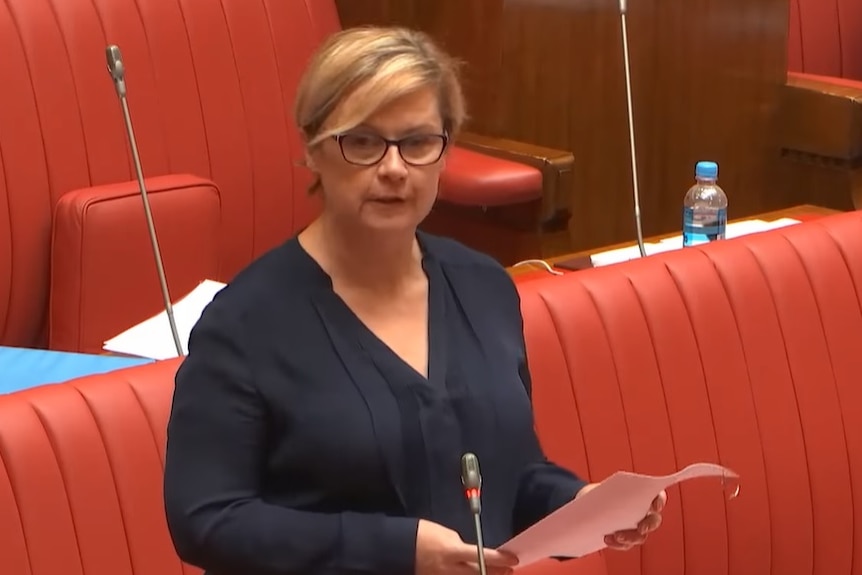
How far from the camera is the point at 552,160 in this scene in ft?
8.01

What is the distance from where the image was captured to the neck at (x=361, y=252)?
1.20m

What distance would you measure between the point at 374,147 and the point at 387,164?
2cm

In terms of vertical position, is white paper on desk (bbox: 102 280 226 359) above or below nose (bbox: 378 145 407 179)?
below

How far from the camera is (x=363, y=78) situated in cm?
114

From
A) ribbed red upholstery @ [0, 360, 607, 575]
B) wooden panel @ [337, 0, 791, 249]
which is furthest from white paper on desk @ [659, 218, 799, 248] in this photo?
ribbed red upholstery @ [0, 360, 607, 575]

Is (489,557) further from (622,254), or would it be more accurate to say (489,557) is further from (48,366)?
(622,254)

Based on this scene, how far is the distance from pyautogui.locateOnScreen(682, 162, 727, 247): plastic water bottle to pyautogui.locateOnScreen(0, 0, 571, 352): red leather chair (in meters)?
0.25

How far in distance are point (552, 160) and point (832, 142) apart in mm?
724

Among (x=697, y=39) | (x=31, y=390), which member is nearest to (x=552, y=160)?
(x=697, y=39)

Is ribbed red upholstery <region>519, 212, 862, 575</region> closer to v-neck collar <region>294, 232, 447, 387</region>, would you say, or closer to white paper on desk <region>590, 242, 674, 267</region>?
white paper on desk <region>590, 242, 674, 267</region>

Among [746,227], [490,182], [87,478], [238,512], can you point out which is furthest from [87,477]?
[746,227]

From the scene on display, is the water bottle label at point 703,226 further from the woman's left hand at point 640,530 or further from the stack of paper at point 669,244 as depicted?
the woman's left hand at point 640,530

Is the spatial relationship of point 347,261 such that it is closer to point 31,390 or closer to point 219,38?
point 31,390

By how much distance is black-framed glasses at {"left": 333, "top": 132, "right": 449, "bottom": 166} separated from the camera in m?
1.15
